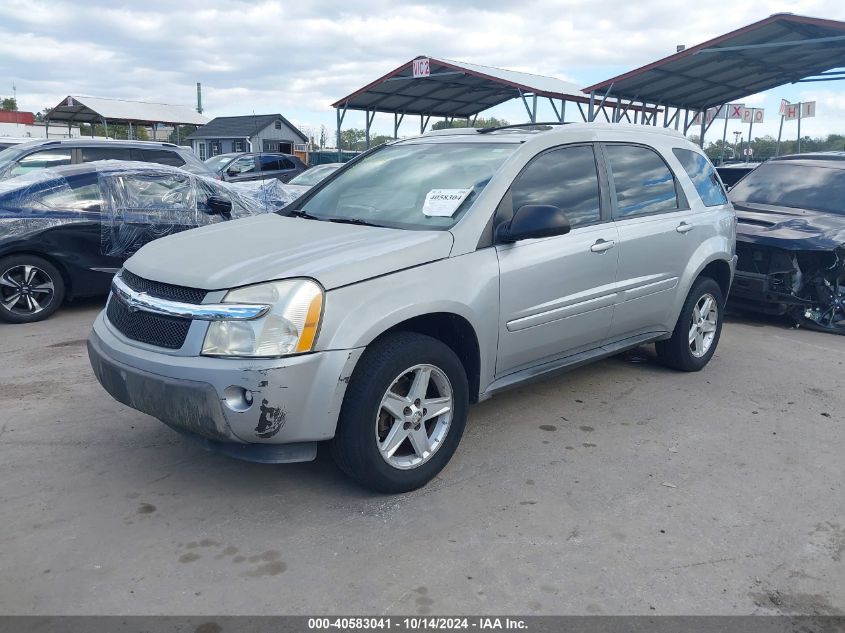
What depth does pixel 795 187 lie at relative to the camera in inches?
329

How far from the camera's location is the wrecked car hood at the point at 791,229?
711cm

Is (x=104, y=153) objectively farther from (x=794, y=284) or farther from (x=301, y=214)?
(x=794, y=284)

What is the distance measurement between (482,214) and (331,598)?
6.81 feet

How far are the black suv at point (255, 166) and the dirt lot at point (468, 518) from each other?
15.0 meters

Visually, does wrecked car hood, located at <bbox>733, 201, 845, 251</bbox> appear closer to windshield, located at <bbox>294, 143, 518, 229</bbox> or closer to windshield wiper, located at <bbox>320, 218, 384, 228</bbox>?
windshield, located at <bbox>294, 143, 518, 229</bbox>

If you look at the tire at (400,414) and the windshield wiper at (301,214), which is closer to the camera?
the tire at (400,414)

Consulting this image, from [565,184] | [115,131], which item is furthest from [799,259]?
[115,131]

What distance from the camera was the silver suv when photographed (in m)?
3.12

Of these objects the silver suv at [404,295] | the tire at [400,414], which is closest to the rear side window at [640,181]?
the silver suv at [404,295]

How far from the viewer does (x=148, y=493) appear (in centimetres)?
356

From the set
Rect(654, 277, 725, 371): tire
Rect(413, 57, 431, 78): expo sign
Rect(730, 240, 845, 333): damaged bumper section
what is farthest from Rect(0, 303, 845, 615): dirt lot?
Rect(413, 57, 431, 78): expo sign

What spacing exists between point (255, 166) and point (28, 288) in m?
13.5

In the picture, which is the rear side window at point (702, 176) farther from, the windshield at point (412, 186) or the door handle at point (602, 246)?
the windshield at point (412, 186)

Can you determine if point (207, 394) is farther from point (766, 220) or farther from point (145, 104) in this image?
point (145, 104)
